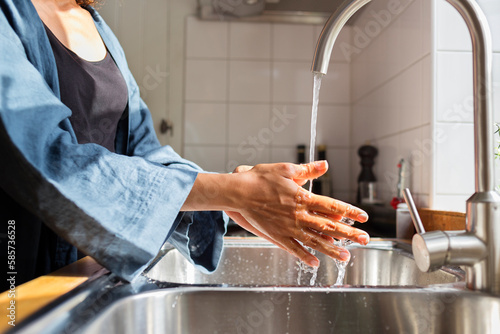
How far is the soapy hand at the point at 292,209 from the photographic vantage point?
45 centimetres

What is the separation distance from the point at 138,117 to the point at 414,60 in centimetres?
80

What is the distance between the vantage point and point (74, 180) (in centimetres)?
40

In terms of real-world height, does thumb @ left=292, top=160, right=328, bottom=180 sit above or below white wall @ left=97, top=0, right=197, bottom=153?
below

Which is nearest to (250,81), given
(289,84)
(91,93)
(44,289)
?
(289,84)

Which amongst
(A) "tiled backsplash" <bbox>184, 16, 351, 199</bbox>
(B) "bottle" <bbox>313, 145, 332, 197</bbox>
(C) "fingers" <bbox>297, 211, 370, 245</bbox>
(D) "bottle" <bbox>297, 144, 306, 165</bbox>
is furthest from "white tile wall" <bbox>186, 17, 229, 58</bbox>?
(C) "fingers" <bbox>297, 211, 370, 245</bbox>

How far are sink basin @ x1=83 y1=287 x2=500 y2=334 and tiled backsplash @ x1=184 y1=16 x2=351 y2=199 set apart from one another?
1394 mm

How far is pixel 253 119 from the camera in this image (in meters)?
1.91

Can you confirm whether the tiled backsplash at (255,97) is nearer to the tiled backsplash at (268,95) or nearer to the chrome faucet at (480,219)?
the tiled backsplash at (268,95)

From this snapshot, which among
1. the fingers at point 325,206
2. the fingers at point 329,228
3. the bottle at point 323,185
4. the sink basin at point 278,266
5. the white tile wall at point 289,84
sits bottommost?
the sink basin at point 278,266

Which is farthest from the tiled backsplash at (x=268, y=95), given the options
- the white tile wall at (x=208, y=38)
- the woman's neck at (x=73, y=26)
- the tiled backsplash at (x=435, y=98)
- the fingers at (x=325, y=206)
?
the fingers at (x=325, y=206)

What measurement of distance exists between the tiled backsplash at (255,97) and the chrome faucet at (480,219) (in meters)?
1.38

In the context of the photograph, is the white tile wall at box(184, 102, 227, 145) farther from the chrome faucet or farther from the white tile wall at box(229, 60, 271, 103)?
the chrome faucet

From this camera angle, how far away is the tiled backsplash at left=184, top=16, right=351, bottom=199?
6.20ft

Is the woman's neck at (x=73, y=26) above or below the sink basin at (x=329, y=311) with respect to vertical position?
above
